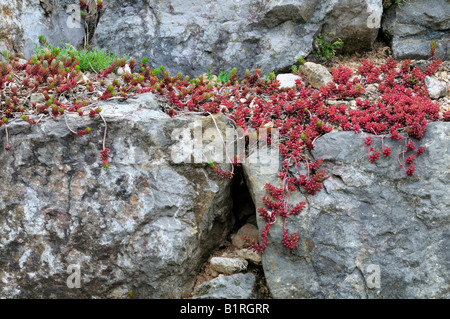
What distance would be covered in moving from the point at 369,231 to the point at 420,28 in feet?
12.2

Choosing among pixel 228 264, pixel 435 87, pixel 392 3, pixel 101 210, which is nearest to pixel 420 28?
pixel 392 3

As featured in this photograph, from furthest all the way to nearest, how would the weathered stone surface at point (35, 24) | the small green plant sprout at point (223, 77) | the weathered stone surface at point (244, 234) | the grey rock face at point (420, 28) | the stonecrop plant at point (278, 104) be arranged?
the grey rock face at point (420, 28), the small green plant sprout at point (223, 77), the weathered stone surface at point (35, 24), the weathered stone surface at point (244, 234), the stonecrop plant at point (278, 104)

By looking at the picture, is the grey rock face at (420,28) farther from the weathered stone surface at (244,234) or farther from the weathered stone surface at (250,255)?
the weathered stone surface at (250,255)

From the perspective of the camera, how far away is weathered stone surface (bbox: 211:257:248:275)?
464 centimetres

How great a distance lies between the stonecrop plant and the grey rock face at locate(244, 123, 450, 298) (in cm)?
11

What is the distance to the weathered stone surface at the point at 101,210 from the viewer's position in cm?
432

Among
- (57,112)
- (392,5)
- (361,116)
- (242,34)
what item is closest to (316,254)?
(361,116)

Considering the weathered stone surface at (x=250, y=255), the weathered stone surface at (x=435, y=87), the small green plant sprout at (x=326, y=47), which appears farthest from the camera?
the small green plant sprout at (x=326, y=47)

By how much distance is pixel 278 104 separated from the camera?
5.52 m

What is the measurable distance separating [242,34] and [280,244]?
342cm

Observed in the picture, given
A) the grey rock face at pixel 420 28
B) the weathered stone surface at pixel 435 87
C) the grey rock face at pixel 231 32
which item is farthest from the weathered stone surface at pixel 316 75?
the grey rock face at pixel 420 28

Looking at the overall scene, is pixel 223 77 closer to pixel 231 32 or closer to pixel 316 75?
pixel 231 32

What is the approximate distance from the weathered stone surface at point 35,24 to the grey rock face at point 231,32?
0.63 m

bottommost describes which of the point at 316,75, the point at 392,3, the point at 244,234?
the point at 244,234
